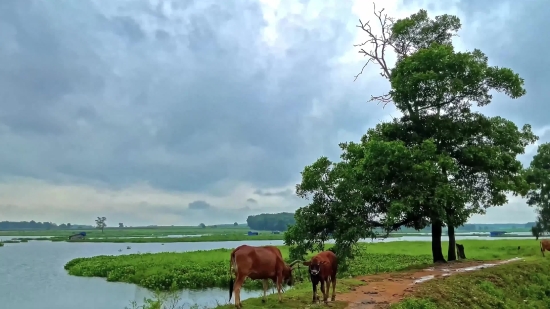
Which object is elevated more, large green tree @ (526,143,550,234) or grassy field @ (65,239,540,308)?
large green tree @ (526,143,550,234)

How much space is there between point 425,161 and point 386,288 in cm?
664

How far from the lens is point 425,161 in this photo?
19.0 metres

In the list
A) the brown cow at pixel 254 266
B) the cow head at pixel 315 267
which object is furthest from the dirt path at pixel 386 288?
the brown cow at pixel 254 266

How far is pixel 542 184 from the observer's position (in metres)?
44.8

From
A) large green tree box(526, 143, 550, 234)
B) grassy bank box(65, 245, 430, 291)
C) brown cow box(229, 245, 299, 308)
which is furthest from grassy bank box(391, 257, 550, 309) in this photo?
large green tree box(526, 143, 550, 234)

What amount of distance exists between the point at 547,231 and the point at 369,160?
4134cm

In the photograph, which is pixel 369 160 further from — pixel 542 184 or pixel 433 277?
pixel 542 184

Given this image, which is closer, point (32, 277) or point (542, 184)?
point (32, 277)

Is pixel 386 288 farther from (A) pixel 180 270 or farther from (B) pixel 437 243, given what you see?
(A) pixel 180 270

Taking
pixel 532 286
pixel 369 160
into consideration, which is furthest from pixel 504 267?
pixel 369 160

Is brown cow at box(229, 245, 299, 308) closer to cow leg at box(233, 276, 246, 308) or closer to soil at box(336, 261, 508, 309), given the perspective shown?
cow leg at box(233, 276, 246, 308)

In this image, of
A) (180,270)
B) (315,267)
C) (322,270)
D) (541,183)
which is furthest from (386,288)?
(541,183)

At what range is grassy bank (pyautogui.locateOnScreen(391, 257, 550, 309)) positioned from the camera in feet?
43.9

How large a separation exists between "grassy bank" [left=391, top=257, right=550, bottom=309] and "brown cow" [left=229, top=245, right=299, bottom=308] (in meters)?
3.44
